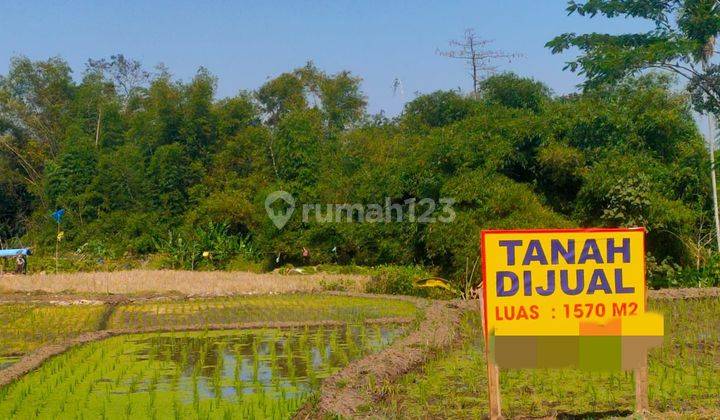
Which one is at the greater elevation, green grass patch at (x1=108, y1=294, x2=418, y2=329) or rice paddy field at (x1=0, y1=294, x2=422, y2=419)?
green grass patch at (x1=108, y1=294, x2=418, y2=329)

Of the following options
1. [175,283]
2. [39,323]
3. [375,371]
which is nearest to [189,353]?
[375,371]

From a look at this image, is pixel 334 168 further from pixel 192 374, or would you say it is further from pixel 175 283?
pixel 192 374

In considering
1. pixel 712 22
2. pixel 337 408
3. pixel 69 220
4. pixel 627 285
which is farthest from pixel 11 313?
pixel 69 220

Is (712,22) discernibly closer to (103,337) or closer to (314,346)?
(314,346)

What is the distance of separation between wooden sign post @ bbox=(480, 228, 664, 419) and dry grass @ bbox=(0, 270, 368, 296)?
38.5ft

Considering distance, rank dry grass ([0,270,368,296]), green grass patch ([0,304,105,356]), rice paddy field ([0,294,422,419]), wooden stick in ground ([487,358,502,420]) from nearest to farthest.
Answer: wooden stick in ground ([487,358,502,420]), rice paddy field ([0,294,422,419]), green grass patch ([0,304,105,356]), dry grass ([0,270,368,296])

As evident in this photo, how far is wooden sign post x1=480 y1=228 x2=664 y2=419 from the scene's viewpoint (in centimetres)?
500

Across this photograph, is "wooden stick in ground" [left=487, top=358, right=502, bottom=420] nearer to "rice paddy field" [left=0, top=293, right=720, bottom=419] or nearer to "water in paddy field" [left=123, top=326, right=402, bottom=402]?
"rice paddy field" [left=0, top=293, right=720, bottom=419]

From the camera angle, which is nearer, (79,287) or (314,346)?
(314,346)

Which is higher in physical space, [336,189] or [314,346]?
[336,189]

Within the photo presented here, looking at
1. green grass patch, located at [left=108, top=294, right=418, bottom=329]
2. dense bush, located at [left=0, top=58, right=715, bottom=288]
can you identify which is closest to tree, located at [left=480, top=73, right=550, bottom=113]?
dense bush, located at [left=0, top=58, right=715, bottom=288]

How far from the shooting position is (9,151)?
34906 millimetres

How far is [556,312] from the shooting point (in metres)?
5.04

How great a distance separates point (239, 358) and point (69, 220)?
75.6 ft
